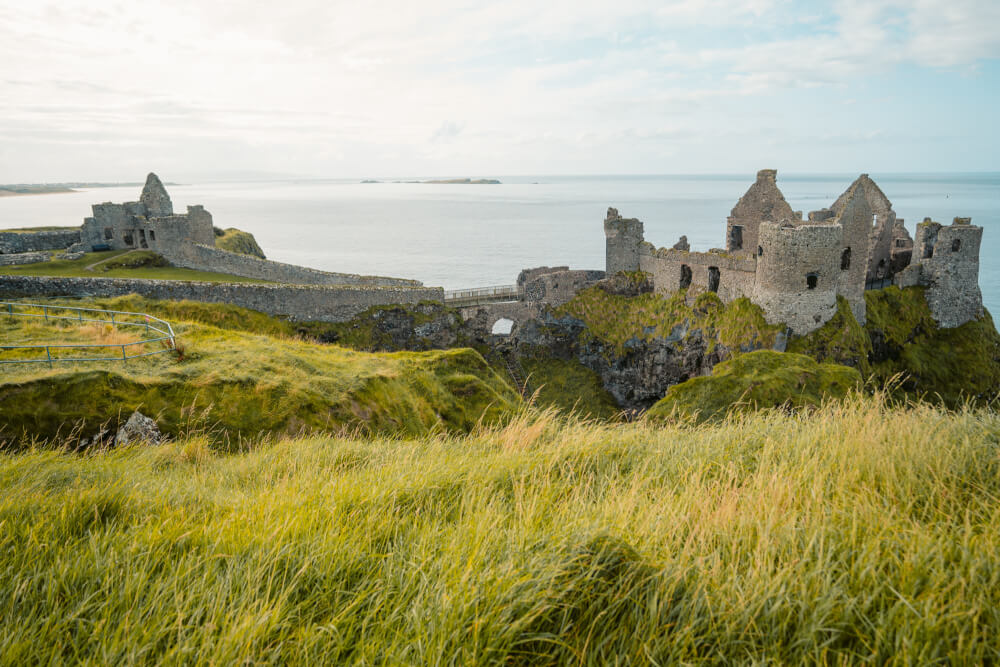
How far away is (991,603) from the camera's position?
284 centimetres

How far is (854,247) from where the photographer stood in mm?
28266

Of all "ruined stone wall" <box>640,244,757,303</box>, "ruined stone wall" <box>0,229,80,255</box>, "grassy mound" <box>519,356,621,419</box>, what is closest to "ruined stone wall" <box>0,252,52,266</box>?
"ruined stone wall" <box>0,229,80,255</box>

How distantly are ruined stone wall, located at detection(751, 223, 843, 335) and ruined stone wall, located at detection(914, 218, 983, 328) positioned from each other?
10543mm

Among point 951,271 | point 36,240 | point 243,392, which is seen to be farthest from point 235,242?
point 951,271

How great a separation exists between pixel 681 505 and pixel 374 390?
12410 millimetres

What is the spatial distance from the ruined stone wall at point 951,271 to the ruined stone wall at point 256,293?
3060 centimetres

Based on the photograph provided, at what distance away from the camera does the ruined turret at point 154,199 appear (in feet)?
121

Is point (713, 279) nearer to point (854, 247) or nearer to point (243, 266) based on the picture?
point (854, 247)

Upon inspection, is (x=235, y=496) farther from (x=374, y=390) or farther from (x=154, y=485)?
(x=374, y=390)

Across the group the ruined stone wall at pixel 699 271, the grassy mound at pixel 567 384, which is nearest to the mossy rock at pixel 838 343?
the ruined stone wall at pixel 699 271

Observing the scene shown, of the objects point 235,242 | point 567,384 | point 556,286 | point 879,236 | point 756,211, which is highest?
point 756,211

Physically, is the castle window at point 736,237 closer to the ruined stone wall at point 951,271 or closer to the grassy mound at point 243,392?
the ruined stone wall at point 951,271

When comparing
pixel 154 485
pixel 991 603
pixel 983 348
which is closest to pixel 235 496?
pixel 154 485

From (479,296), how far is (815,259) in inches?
820
